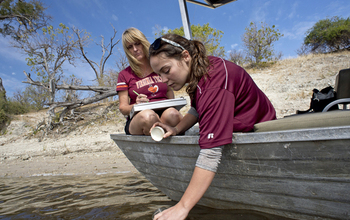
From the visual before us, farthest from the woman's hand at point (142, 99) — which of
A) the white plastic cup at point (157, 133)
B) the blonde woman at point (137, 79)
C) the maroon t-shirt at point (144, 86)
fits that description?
the white plastic cup at point (157, 133)

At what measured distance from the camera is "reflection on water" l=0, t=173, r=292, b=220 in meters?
2.00

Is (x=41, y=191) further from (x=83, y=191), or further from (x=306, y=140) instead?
(x=306, y=140)

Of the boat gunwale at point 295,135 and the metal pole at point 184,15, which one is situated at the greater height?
the metal pole at point 184,15

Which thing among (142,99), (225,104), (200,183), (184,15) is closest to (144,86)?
(142,99)

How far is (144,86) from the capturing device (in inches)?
A: 97.3

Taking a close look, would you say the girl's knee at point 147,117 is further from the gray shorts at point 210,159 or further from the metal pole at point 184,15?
the metal pole at point 184,15

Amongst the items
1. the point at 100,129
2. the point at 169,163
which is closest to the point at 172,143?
the point at 169,163

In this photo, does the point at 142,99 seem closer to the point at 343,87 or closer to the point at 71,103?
the point at 343,87

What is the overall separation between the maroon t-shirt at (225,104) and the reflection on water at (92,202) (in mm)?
804

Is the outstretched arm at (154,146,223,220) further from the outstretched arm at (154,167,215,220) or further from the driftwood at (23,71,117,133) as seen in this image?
the driftwood at (23,71,117,133)

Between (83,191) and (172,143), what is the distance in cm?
223

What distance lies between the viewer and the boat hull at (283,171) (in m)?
1.12

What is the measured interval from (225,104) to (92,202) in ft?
7.30

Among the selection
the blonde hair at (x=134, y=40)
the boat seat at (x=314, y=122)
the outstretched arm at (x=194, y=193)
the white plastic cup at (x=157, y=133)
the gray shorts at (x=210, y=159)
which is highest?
the blonde hair at (x=134, y=40)
